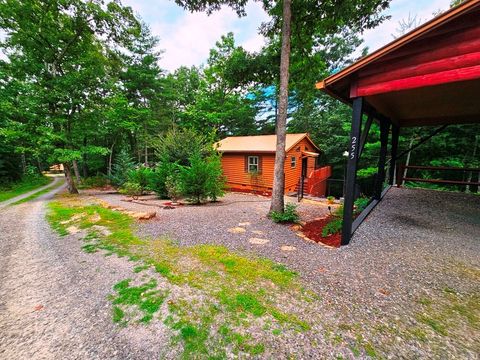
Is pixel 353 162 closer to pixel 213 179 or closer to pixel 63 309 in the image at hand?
pixel 63 309

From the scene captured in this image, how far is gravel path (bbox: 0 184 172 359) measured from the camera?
195 centimetres

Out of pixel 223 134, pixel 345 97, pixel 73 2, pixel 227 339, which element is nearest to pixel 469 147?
pixel 345 97

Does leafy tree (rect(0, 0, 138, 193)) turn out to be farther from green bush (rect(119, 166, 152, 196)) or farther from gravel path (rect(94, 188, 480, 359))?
gravel path (rect(94, 188, 480, 359))

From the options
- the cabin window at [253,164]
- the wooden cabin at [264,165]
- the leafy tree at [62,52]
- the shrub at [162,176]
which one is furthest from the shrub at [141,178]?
the cabin window at [253,164]

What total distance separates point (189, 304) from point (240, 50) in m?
7.98

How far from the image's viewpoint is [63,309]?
8.28 feet

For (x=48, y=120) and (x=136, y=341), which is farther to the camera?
(x=48, y=120)

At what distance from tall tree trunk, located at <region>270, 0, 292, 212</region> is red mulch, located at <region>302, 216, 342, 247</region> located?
1.05m

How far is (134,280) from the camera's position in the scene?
10.1 feet

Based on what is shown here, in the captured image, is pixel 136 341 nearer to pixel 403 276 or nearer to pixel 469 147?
pixel 403 276

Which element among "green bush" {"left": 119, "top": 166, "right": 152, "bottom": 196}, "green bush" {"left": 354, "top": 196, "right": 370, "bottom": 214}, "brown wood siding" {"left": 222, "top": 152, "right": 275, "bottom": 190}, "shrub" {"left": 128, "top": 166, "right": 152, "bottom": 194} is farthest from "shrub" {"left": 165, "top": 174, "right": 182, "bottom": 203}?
"green bush" {"left": 354, "top": 196, "right": 370, "bottom": 214}

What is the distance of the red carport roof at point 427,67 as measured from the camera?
289cm

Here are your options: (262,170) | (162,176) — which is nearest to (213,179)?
(162,176)

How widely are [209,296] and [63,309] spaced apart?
1.86 metres
